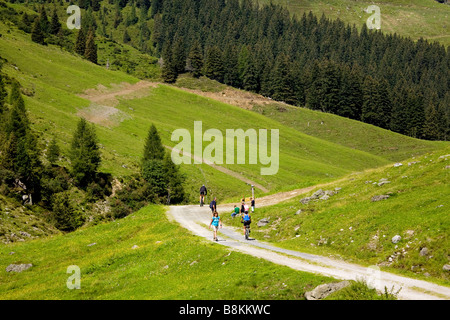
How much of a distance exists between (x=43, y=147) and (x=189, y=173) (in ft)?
83.5

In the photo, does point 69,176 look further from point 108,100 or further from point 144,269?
point 108,100

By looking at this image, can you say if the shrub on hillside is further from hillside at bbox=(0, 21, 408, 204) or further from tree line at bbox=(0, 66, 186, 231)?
hillside at bbox=(0, 21, 408, 204)

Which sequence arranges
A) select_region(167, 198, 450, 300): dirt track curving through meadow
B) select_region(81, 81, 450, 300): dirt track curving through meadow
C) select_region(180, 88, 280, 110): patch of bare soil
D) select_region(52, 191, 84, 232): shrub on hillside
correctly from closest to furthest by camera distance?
select_region(167, 198, 450, 300): dirt track curving through meadow → select_region(81, 81, 450, 300): dirt track curving through meadow → select_region(52, 191, 84, 232): shrub on hillside → select_region(180, 88, 280, 110): patch of bare soil

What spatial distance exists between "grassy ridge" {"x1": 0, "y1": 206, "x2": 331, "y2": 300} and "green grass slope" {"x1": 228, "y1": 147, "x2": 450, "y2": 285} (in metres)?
6.29

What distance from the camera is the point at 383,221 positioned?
2509cm

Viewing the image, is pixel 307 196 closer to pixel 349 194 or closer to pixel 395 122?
pixel 349 194

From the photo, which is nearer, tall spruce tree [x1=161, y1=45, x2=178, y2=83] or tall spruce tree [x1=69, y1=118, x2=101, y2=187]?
tall spruce tree [x1=69, y1=118, x2=101, y2=187]

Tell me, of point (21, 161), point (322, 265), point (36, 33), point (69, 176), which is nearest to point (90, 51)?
point (36, 33)

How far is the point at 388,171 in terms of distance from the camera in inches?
1375

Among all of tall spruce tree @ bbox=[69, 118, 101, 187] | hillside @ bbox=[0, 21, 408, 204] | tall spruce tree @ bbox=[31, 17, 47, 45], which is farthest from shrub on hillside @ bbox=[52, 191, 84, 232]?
tall spruce tree @ bbox=[31, 17, 47, 45]

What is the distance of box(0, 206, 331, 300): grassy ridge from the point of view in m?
18.2

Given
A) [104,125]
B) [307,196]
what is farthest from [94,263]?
[104,125]

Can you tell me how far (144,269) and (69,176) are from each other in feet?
132

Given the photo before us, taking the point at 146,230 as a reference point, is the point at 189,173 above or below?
below
